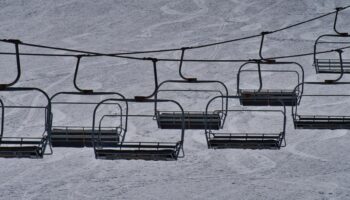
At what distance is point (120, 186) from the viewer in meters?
8.02

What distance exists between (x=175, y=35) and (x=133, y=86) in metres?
2.85

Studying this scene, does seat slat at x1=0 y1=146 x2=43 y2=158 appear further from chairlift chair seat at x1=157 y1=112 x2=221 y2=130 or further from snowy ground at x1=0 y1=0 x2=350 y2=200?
snowy ground at x1=0 y1=0 x2=350 y2=200

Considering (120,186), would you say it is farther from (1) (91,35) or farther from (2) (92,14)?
(2) (92,14)

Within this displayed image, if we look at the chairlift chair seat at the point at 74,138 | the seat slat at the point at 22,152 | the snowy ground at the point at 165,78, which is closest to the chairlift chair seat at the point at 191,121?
Result: the chairlift chair seat at the point at 74,138

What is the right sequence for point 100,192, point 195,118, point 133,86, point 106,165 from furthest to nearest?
point 133,86 < point 106,165 < point 100,192 < point 195,118

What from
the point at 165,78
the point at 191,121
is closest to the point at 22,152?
the point at 191,121

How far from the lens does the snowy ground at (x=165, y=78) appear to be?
799 centimetres

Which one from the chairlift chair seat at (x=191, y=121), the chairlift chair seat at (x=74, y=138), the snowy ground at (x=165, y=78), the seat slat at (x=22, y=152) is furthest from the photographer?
the snowy ground at (x=165, y=78)

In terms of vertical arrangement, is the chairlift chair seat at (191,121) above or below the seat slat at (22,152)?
above

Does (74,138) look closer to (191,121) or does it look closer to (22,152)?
(22,152)

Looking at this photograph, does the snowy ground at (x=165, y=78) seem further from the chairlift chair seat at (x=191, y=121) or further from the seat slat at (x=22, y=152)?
the seat slat at (x=22, y=152)

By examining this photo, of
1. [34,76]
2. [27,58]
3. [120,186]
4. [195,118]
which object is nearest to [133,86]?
[34,76]

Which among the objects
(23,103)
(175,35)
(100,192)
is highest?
(175,35)

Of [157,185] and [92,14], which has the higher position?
[92,14]
